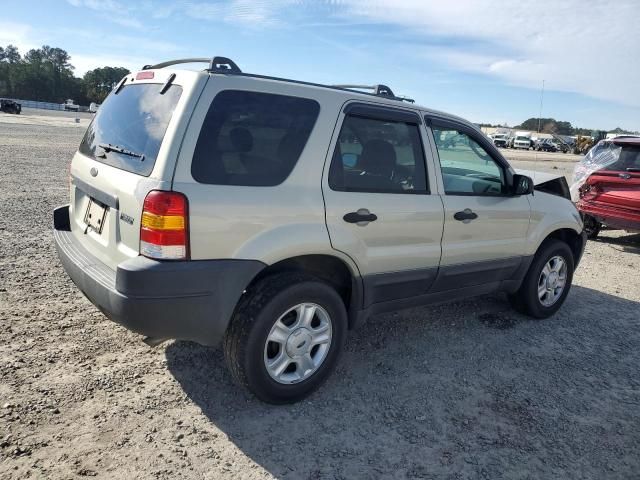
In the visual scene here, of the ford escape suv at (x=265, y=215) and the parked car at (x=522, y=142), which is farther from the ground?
the parked car at (x=522, y=142)

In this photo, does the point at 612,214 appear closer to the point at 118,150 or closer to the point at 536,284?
the point at 536,284

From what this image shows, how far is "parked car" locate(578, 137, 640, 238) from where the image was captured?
311 inches

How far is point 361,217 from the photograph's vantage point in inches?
128

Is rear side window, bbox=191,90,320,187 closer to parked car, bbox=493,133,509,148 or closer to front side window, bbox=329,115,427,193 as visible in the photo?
front side window, bbox=329,115,427,193

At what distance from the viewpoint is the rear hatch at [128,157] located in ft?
8.80

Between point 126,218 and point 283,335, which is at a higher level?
point 126,218

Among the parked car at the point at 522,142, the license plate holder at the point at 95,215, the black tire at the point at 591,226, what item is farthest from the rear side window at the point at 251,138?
the parked car at the point at 522,142

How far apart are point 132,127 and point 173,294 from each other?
3.68 ft

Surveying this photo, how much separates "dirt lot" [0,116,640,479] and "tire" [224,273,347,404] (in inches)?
6.7

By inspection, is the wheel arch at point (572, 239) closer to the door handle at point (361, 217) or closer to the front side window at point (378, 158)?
the front side window at point (378, 158)

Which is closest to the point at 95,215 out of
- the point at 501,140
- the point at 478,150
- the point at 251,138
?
the point at 251,138

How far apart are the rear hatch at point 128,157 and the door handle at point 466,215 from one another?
2143 millimetres

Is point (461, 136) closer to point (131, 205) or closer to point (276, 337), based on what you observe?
point (276, 337)

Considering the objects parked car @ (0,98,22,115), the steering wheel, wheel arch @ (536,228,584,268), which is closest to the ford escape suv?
the steering wheel
